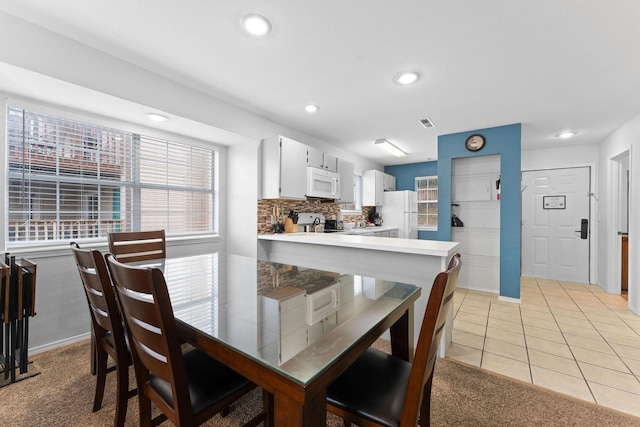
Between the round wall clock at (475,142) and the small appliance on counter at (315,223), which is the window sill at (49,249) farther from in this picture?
the round wall clock at (475,142)

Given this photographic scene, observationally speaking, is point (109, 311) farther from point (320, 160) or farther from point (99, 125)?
point (320, 160)

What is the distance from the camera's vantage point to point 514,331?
2.75m

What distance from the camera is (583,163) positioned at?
185 inches

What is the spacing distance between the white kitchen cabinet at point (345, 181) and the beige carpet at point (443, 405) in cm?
303

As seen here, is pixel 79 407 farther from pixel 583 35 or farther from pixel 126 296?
pixel 583 35

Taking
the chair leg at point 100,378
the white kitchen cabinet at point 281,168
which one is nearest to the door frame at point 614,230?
the white kitchen cabinet at point 281,168

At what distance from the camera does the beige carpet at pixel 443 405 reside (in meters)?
1.54

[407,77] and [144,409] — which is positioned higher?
[407,77]

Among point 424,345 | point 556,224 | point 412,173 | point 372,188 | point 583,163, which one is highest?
point 412,173

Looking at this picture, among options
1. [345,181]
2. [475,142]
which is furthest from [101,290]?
[475,142]

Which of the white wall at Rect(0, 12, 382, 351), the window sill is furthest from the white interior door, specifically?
the window sill

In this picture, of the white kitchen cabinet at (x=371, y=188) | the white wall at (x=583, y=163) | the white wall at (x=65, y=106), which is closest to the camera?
the white wall at (x=65, y=106)

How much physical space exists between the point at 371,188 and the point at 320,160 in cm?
214

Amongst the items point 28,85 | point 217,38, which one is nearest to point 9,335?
point 28,85
